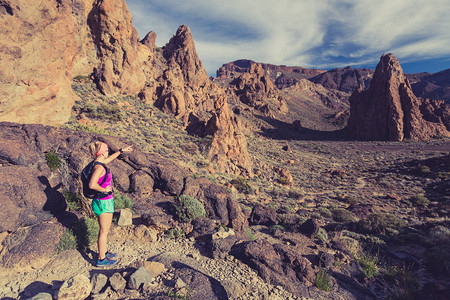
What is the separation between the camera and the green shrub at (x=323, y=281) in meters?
4.25

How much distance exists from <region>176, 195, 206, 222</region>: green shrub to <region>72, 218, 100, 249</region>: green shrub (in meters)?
2.14

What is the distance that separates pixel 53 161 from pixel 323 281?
7883 millimetres

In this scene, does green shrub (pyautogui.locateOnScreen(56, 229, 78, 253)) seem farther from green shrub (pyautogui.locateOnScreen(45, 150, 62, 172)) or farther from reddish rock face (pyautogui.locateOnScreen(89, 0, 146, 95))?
Answer: reddish rock face (pyautogui.locateOnScreen(89, 0, 146, 95))

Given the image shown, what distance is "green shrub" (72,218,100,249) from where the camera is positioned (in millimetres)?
4238

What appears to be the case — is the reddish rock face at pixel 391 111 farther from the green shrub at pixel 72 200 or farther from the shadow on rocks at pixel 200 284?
the green shrub at pixel 72 200

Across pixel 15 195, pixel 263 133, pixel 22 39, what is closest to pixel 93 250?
pixel 15 195

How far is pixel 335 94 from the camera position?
125562 millimetres

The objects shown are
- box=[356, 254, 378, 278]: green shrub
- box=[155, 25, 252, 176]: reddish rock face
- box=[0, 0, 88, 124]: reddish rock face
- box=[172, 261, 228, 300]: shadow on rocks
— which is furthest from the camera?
box=[155, 25, 252, 176]: reddish rock face

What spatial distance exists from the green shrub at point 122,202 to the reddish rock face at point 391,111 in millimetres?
60388

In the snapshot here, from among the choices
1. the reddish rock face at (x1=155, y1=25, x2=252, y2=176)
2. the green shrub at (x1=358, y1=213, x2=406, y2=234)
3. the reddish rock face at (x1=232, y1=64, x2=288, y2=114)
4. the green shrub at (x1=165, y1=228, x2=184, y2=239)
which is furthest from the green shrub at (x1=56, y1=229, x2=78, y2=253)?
the reddish rock face at (x1=232, y1=64, x2=288, y2=114)

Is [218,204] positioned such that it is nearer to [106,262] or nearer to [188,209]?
[188,209]

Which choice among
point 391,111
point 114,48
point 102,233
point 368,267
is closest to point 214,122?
point 114,48

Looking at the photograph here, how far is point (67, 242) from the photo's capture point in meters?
4.05

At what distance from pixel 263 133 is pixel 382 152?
2495 centimetres
